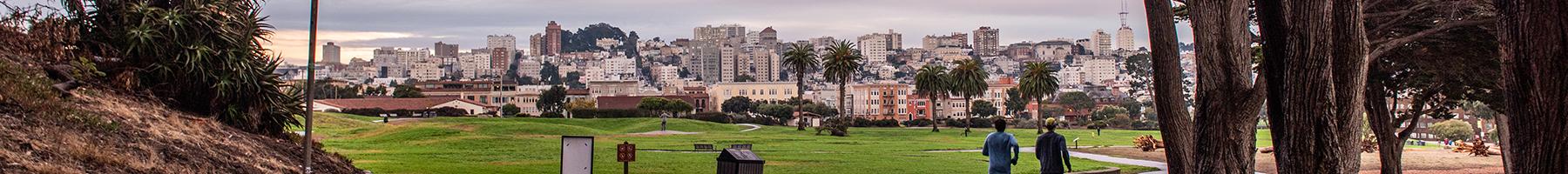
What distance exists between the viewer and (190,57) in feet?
51.4

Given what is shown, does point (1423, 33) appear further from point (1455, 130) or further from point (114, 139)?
point (1455, 130)

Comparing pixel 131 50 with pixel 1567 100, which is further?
pixel 131 50

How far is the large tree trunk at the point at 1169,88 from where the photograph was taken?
39.4 ft

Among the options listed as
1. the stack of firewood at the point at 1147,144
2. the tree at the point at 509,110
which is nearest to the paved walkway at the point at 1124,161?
the stack of firewood at the point at 1147,144

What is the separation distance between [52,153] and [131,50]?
6.02 m

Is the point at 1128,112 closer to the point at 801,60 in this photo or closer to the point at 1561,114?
the point at 801,60

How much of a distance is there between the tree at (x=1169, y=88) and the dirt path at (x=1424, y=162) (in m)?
14.1

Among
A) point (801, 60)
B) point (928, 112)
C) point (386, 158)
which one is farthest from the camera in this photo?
point (928, 112)

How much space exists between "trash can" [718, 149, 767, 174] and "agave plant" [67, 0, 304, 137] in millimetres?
5358

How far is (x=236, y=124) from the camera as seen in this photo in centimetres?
1585

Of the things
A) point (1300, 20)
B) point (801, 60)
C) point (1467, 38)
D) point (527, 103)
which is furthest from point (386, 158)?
Answer: point (527, 103)

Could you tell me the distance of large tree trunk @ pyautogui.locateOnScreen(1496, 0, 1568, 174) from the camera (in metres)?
5.88

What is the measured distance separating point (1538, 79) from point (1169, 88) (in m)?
6.26

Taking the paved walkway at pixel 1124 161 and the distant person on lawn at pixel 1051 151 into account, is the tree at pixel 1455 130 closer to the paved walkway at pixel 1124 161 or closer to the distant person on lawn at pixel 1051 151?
the paved walkway at pixel 1124 161
